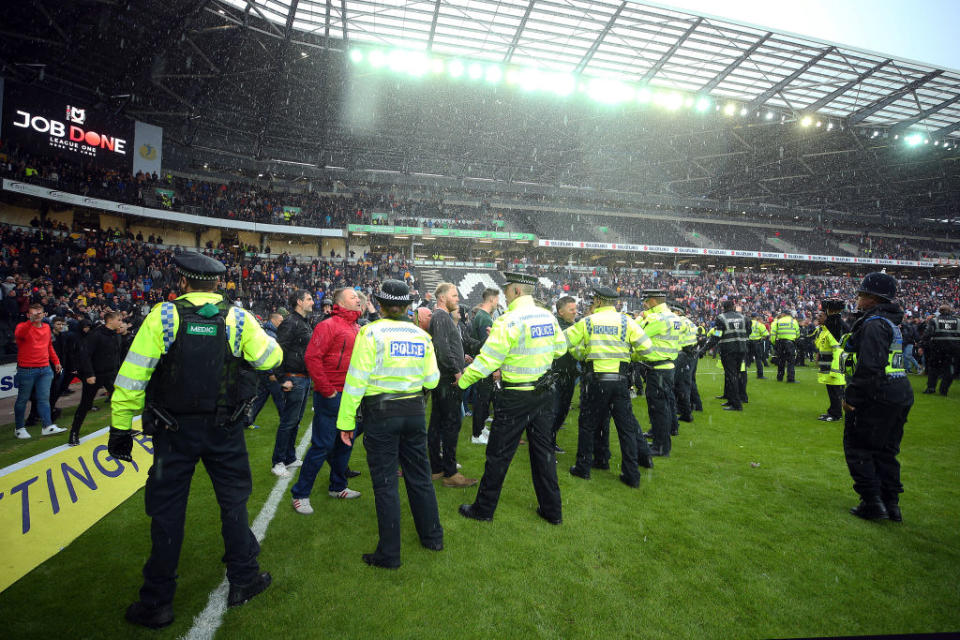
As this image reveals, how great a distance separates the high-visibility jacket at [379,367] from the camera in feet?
8.89

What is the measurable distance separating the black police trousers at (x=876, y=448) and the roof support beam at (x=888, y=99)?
3036cm

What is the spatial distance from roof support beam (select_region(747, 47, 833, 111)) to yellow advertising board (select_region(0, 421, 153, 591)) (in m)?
30.2

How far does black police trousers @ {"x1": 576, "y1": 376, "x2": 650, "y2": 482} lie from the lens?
162 inches

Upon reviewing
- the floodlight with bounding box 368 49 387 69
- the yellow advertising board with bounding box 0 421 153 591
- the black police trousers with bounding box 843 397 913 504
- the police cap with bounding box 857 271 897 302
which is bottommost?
the yellow advertising board with bounding box 0 421 153 591

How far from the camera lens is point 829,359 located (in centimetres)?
706

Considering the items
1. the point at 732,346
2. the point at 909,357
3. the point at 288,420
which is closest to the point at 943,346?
the point at 909,357

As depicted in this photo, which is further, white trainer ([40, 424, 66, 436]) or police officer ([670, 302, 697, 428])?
police officer ([670, 302, 697, 428])

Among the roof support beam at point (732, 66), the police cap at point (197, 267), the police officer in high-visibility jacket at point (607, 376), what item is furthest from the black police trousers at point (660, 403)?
the roof support beam at point (732, 66)

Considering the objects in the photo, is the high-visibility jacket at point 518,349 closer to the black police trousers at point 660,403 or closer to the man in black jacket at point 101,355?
the black police trousers at point 660,403

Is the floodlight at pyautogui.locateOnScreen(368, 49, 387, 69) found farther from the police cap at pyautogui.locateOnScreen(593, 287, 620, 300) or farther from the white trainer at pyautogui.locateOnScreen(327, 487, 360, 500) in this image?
the white trainer at pyautogui.locateOnScreen(327, 487, 360, 500)

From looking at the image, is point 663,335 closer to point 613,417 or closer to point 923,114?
point 613,417

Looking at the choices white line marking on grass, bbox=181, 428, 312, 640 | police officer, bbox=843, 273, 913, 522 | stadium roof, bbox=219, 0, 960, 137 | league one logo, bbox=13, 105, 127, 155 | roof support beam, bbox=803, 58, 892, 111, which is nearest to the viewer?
white line marking on grass, bbox=181, 428, 312, 640

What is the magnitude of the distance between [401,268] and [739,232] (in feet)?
106

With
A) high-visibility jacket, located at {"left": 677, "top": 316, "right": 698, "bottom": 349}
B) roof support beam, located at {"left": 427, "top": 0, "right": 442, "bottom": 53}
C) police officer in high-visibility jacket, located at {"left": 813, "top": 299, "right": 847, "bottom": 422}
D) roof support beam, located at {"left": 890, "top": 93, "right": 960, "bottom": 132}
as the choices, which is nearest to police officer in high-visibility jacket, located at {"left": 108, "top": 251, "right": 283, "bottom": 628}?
high-visibility jacket, located at {"left": 677, "top": 316, "right": 698, "bottom": 349}
